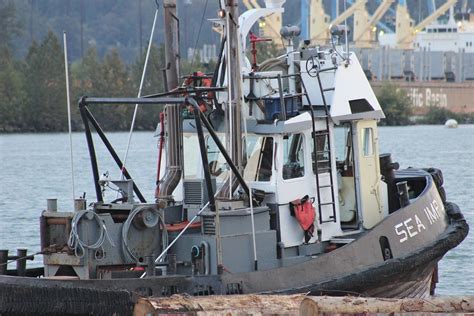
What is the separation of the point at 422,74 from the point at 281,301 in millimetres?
127463

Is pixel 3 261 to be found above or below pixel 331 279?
above

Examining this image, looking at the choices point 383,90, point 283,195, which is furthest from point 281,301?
point 383,90

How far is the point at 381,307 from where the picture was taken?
11.9 meters

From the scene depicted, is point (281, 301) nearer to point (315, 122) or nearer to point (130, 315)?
point (130, 315)

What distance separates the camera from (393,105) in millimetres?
103125

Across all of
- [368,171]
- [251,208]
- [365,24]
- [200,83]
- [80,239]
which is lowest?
[80,239]

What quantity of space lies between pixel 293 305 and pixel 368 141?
421cm

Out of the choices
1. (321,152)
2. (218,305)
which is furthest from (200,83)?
(218,305)

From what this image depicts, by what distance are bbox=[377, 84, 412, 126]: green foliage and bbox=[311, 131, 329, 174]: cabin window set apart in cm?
8543

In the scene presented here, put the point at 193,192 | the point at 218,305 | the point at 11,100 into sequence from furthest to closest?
the point at 11,100 < the point at 193,192 < the point at 218,305

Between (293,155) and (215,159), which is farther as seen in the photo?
(215,159)

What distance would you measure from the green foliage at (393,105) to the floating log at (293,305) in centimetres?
8869

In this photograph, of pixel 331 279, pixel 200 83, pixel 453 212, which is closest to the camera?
pixel 331 279

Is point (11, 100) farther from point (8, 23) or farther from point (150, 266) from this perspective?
point (150, 266)
